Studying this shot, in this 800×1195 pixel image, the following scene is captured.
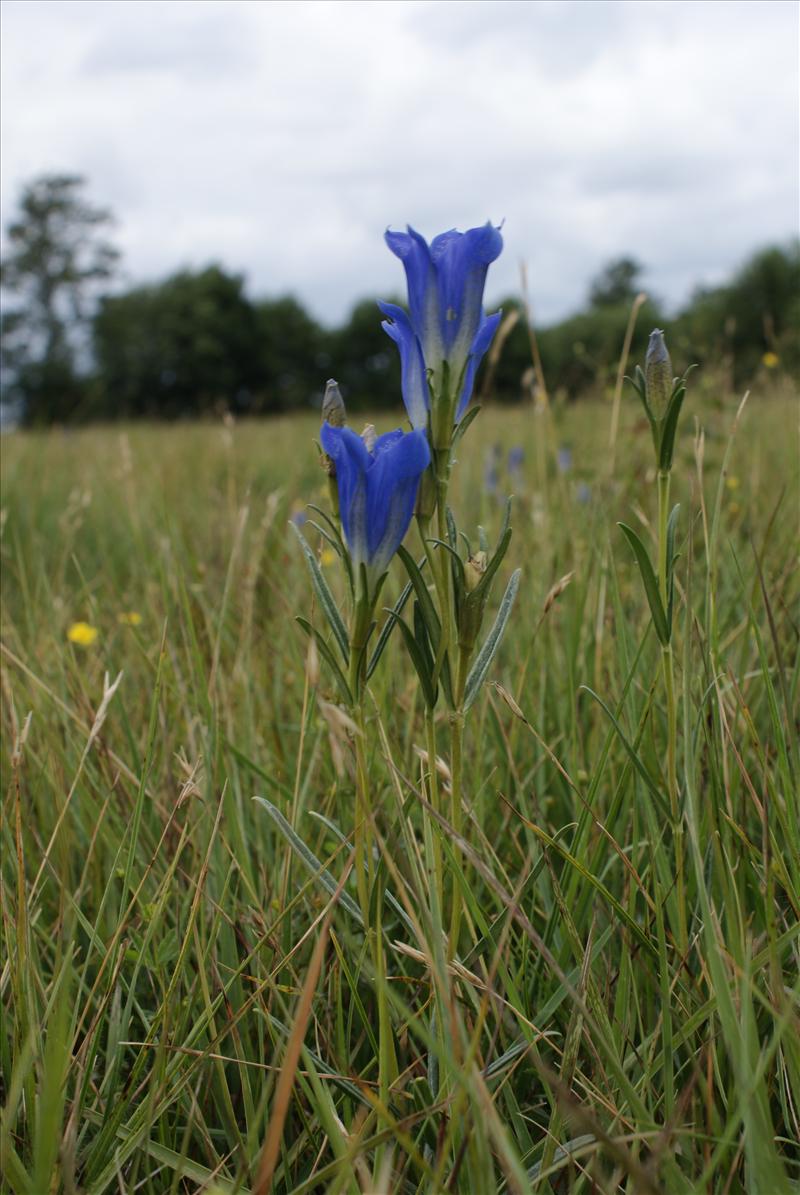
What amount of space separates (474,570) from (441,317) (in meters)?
0.20

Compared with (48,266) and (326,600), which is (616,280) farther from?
(326,600)

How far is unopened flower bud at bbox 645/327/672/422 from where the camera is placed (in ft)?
2.64

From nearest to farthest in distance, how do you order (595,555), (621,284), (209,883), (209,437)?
(209,883), (595,555), (209,437), (621,284)

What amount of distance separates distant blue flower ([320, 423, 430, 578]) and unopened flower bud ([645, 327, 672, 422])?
0.25 metres

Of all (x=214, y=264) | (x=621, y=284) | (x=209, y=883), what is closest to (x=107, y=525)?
(x=209, y=883)

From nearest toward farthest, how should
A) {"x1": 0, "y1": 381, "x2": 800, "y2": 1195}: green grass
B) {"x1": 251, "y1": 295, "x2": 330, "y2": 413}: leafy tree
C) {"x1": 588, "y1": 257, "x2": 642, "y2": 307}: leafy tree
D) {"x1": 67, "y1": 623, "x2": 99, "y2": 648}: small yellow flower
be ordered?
{"x1": 0, "y1": 381, "x2": 800, "y2": 1195}: green grass → {"x1": 67, "y1": 623, "x2": 99, "y2": 648}: small yellow flower → {"x1": 251, "y1": 295, "x2": 330, "y2": 413}: leafy tree → {"x1": 588, "y1": 257, "x2": 642, "y2": 307}: leafy tree

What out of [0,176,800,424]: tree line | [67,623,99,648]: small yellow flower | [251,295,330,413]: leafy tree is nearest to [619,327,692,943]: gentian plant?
[67,623,99,648]: small yellow flower

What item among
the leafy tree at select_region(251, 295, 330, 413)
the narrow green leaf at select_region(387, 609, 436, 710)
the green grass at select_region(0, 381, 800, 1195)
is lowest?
the green grass at select_region(0, 381, 800, 1195)

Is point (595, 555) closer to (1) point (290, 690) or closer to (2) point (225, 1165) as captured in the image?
(1) point (290, 690)

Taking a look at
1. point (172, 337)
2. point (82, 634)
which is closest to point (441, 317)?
point (82, 634)

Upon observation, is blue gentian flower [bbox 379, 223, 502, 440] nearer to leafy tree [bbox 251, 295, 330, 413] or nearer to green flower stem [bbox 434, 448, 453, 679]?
green flower stem [bbox 434, 448, 453, 679]

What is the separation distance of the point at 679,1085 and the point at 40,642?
128 centimetres

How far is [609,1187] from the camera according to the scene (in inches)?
23.7

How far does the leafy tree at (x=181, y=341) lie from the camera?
26.2 m
